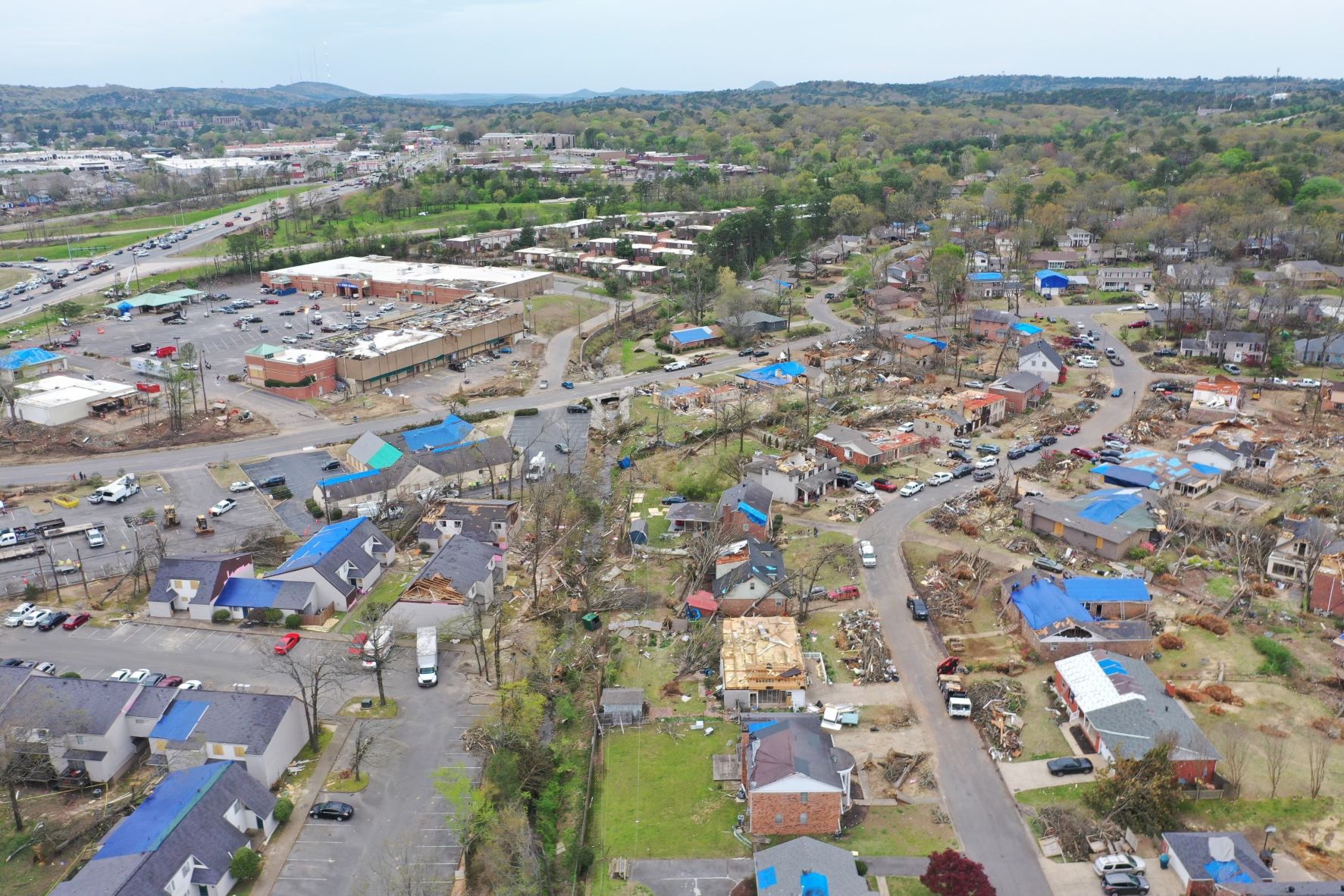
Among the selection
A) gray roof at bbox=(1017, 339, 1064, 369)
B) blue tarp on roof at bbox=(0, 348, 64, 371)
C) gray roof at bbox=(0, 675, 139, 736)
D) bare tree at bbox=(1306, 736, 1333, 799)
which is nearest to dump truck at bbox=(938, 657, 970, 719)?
bare tree at bbox=(1306, 736, 1333, 799)

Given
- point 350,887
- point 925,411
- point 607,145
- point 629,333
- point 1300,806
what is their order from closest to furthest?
point 350,887, point 1300,806, point 925,411, point 629,333, point 607,145

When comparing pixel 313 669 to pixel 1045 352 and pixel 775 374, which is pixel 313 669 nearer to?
pixel 775 374

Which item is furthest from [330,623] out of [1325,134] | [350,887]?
[1325,134]

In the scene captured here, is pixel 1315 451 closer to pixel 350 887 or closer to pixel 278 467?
pixel 350 887

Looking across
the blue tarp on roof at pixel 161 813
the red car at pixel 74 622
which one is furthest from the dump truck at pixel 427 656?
the red car at pixel 74 622

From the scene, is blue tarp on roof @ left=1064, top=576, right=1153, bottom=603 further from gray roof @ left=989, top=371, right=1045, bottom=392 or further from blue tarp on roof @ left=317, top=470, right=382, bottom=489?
blue tarp on roof @ left=317, top=470, right=382, bottom=489

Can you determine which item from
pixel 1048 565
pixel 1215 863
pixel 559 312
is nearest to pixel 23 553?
pixel 1048 565
